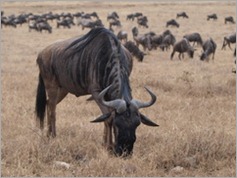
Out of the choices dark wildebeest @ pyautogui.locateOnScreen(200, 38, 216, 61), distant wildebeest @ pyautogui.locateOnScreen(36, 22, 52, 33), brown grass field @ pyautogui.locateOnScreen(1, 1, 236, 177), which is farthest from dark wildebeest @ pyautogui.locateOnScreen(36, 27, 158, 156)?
distant wildebeest @ pyautogui.locateOnScreen(36, 22, 52, 33)

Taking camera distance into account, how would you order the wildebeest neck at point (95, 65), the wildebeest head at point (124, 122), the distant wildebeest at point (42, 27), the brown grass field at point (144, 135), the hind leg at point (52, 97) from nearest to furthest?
the wildebeest head at point (124, 122)
the brown grass field at point (144, 135)
the wildebeest neck at point (95, 65)
the hind leg at point (52, 97)
the distant wildebeest at point (42, 27)

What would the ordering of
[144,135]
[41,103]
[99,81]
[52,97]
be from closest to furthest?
1. [99,81]
2. [144,135]
3. [52,97]
4. [41,103]

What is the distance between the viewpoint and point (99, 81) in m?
5.32

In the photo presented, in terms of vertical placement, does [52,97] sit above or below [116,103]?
below

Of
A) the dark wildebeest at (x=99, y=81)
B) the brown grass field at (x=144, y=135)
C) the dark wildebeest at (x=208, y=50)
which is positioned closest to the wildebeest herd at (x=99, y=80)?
the dark wildebeest at (x=99, y=81)

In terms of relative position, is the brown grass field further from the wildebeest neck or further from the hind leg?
the wildebeest neck

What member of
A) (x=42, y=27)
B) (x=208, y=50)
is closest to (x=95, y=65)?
(x=208, y=50)

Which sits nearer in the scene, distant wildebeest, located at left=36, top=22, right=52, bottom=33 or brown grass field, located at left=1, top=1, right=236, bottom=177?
brown grass field, located at left=1, top=1, right=236, bottom=177

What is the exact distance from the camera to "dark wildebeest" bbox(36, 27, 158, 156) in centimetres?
466

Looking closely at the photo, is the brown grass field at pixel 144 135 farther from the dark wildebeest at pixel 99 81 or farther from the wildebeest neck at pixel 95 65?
the wildebeest neck at pixel 95 65

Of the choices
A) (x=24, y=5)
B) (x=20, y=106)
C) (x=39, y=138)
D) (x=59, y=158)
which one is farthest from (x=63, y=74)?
→ (x=24, y=5)

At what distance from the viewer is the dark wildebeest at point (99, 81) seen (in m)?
4.66

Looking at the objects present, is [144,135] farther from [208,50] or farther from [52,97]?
[208,50]

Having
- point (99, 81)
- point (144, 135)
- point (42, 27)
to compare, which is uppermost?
point (99, 81)
